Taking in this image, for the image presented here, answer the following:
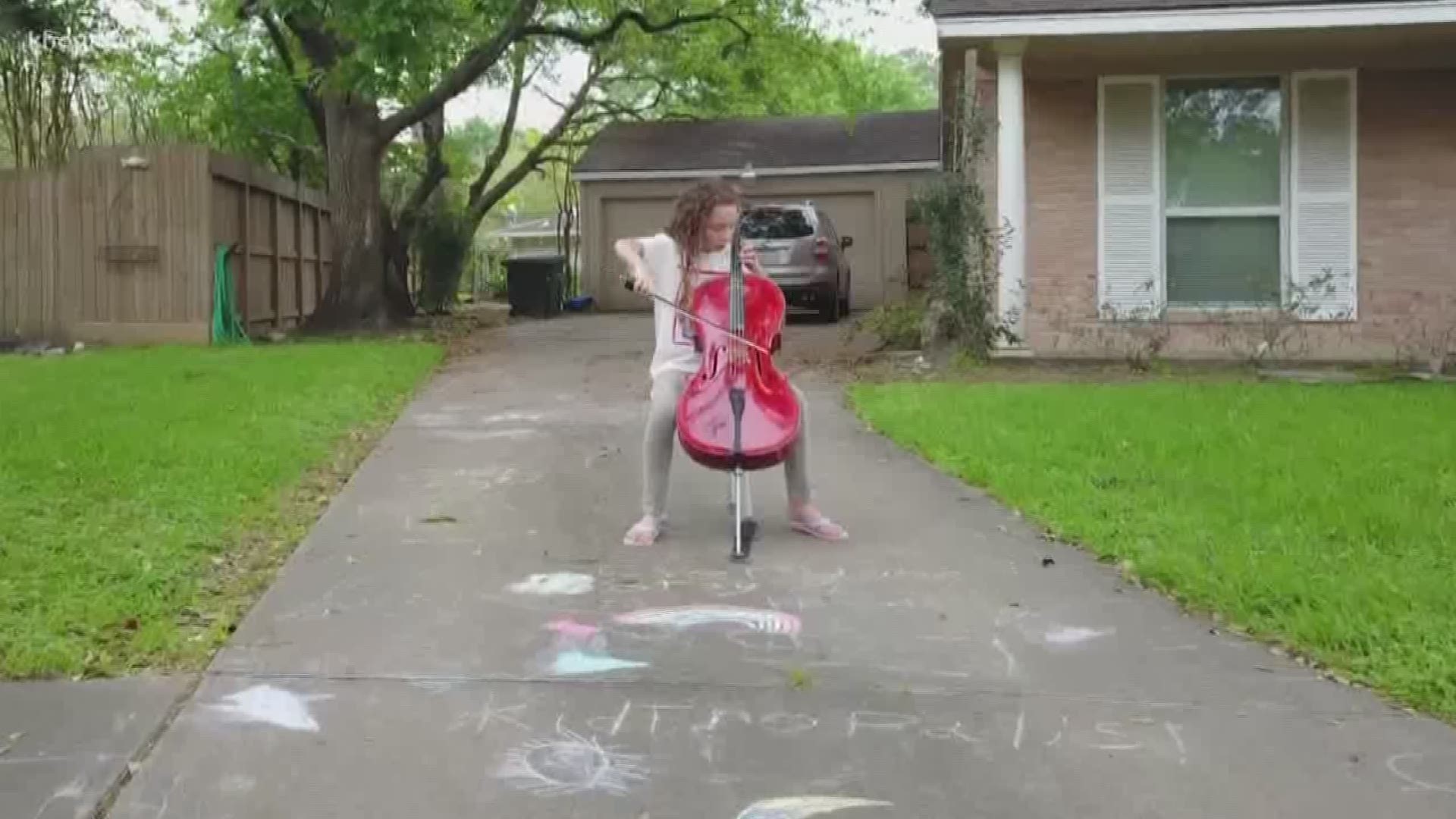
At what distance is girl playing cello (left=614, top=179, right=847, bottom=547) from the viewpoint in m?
5.99

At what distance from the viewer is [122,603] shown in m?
4.97

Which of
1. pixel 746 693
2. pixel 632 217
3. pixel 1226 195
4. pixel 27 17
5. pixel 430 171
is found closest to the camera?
pixel 746 693

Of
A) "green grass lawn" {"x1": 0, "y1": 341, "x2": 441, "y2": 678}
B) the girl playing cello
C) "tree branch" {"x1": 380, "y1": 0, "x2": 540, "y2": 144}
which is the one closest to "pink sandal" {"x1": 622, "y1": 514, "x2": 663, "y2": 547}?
the girl playing cello

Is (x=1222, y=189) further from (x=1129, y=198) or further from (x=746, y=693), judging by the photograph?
(x=746, y=693)

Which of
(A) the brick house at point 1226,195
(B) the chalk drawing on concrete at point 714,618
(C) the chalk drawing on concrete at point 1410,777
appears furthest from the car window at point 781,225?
(C) the chalk drawing on concrete at point 1410,777

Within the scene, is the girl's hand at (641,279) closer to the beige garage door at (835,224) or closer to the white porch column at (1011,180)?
the white porch column at (1011,180)

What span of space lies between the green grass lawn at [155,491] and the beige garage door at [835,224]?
41.9 feet

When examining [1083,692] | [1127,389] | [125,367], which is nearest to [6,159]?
[125,367]

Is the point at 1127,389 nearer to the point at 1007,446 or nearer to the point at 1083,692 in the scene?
the point at 1007,446

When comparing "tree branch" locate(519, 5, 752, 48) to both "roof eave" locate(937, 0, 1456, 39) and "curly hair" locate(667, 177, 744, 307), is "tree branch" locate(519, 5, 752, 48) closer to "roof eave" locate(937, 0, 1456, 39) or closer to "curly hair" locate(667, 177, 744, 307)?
"roof eave" locate(937, 0, 1456, 39)

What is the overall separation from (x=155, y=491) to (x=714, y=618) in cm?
311

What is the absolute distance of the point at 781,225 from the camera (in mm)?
18906

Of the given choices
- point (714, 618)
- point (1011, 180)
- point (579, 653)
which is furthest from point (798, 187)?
point (579, 653)

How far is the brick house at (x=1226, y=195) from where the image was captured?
12.4 meters
